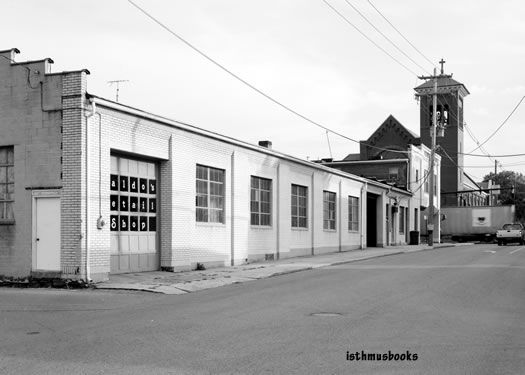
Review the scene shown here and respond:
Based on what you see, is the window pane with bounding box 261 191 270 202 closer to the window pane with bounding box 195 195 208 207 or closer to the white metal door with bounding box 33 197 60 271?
the window pane with bounding box 195 195 208 207

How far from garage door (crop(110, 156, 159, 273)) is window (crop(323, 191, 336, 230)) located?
15347 mm

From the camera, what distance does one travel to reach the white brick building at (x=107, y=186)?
16812 millimetres

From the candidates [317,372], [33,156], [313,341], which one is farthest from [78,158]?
[317,372]

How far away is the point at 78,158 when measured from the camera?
16.7 m

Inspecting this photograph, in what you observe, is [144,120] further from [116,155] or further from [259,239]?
[259,239]

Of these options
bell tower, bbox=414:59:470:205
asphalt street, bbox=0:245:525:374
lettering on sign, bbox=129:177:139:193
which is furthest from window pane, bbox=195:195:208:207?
bell tower, bbox=414:59:470:205

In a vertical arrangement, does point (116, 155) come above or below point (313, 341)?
above

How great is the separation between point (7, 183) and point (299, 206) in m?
15.7

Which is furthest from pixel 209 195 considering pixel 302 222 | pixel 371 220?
pixel 371 220

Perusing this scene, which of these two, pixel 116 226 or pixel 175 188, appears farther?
pixel 175 188

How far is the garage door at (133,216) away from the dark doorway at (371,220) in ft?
85.5

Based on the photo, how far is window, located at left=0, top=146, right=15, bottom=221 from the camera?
17.8 meters

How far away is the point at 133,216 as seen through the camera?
63.4 ft

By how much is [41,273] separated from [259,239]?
1079 cm
